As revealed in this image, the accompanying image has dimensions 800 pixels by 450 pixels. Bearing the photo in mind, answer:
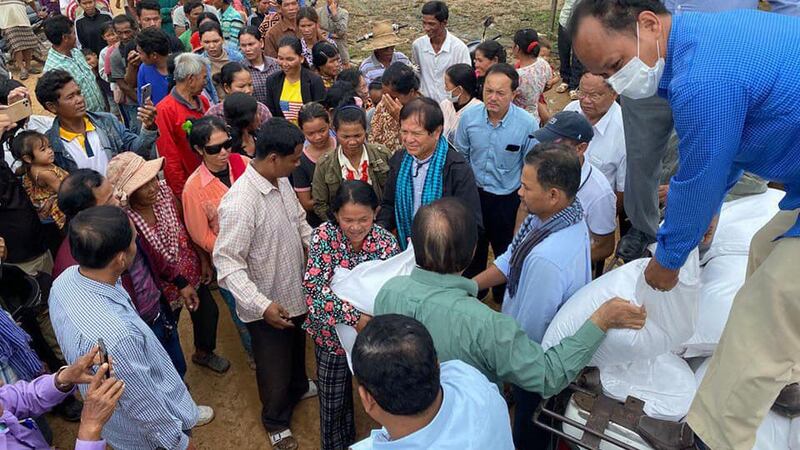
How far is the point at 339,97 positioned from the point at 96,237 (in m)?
2.76

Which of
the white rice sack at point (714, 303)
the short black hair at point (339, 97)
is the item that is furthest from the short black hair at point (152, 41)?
the white rice sack at point (714, 303)

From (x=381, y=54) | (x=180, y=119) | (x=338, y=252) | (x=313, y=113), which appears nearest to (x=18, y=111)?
(x=180, y=119)

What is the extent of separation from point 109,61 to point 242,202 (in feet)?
15.0

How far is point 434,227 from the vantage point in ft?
7.51

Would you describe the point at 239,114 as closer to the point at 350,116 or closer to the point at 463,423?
the point at 350,116

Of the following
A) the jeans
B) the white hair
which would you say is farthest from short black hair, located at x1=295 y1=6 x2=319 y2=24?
the jeans

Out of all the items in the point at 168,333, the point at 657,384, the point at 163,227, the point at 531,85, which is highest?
the point at 657,384

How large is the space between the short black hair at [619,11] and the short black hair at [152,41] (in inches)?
185

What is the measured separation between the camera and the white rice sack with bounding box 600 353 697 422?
218 centimetres

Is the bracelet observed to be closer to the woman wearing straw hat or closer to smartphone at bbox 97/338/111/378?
smartphone at bbox 97/338/111/378

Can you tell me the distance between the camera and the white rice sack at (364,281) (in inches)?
105

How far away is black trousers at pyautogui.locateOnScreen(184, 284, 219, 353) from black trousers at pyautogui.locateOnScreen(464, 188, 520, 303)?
1949mm

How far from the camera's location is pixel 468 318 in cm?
214

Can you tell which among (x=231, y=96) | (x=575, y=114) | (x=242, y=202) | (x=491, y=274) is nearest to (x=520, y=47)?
(x=575, y=114)
